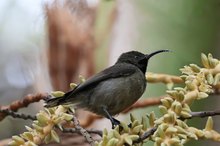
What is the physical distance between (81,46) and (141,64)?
0.25m

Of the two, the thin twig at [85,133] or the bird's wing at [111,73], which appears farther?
the bird's wing at [111,73]

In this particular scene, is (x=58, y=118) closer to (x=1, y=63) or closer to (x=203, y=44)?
(x=203, y=44)

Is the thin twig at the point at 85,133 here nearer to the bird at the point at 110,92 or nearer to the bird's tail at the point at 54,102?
the bird's tail at the point at 54,102

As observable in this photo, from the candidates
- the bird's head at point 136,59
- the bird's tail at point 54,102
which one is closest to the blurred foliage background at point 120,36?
the bird's head at point 136,59

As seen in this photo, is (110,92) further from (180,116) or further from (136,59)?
(180,116)

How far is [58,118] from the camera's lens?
74 cm

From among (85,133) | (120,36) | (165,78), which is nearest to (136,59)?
(120,36)

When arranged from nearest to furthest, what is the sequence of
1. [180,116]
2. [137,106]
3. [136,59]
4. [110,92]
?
[180,116] → [137,106] → [110,92] → [136,59]

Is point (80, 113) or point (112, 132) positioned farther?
point (80, 113)

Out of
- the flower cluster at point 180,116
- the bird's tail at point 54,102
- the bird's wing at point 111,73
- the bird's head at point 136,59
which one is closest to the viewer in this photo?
the flower cluster at point 180,116

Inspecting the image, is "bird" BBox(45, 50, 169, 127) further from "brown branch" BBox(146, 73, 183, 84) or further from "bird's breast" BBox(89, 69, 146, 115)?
"brown branch" BBox(146, 73, 183, 84)

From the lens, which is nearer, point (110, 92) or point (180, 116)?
point (180, 116)

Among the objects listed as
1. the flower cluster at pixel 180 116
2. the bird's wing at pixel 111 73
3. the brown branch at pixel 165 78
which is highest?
the bird's wing at pixel 111 73

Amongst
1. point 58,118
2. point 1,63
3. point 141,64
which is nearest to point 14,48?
point 1,63
